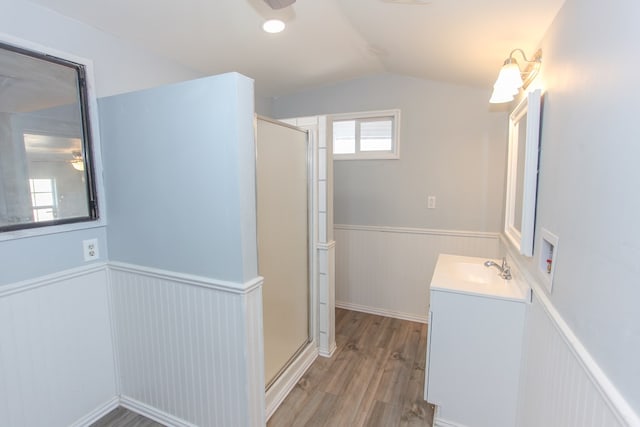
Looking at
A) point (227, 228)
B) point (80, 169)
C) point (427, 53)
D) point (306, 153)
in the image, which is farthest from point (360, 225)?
point (80, 169)

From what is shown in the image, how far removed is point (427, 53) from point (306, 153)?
1.11 m

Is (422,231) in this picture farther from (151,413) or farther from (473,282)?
(151,413)

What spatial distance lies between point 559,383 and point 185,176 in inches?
69.4

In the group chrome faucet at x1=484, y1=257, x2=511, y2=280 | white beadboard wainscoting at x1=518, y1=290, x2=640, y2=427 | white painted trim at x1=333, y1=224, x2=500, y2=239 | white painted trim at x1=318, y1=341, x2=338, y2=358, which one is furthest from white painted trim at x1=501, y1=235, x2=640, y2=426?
white painted trim at x1=318, y1=341, x2=338, y2=358

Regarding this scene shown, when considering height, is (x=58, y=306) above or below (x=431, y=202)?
below

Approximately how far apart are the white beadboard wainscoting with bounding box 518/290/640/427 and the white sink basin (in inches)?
6.1

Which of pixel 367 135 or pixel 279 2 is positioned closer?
pixel 279 2

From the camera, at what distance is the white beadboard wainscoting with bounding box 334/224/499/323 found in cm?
295

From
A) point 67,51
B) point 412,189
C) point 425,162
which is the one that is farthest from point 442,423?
point 67,51

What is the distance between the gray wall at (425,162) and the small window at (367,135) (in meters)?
0.07

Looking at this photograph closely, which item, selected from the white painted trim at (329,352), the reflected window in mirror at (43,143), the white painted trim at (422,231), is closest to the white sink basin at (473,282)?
the white painted trim at (422,231)

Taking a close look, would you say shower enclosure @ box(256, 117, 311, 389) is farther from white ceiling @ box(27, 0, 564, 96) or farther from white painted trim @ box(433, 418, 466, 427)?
white painted trim @ box(433, 418, 466, 427)

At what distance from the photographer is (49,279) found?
1625 millimetres

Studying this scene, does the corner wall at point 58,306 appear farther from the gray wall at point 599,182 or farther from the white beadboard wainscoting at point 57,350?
the gray wall at point 599,182
